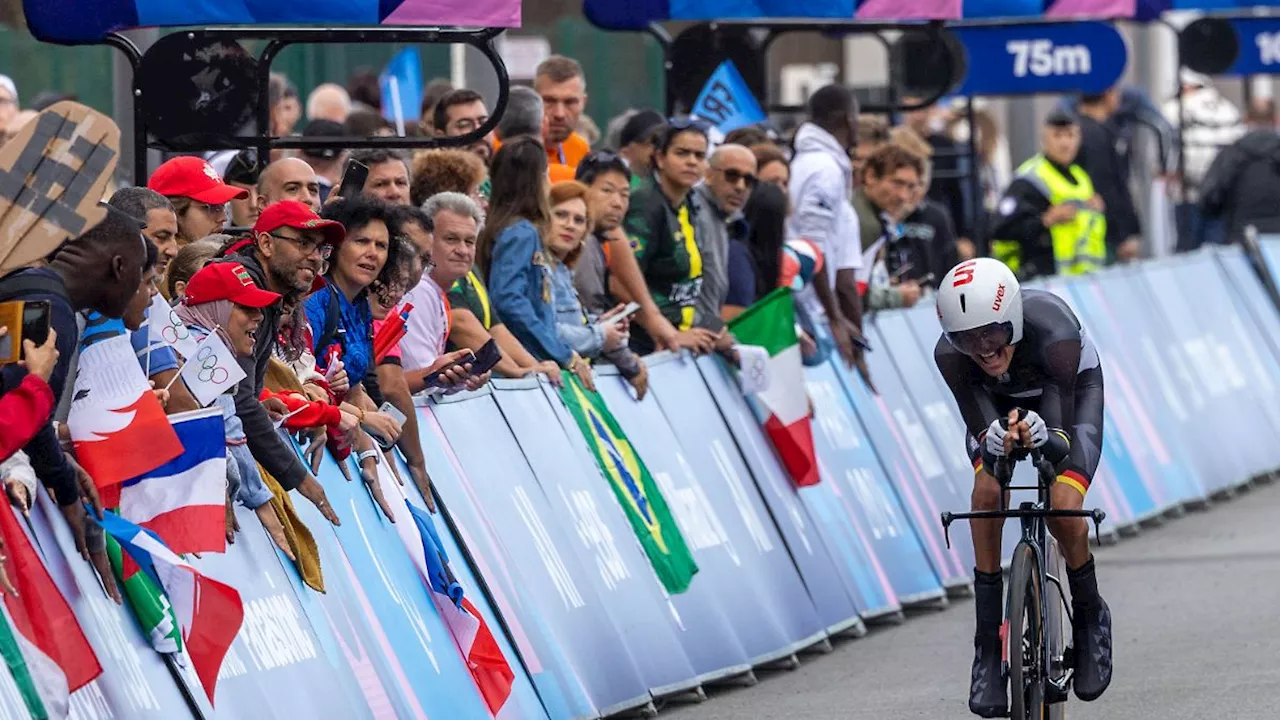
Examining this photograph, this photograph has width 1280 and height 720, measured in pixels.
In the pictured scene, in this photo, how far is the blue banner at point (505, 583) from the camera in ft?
31.4

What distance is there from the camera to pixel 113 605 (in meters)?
7.13

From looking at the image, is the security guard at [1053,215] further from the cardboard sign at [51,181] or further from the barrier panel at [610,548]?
the cardboard sign at [51,181]

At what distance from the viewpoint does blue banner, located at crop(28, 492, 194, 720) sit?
6.89 metres

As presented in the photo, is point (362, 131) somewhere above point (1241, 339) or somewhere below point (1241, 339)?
above

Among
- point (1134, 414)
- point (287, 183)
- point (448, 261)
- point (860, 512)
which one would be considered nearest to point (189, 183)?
point (287, 183)

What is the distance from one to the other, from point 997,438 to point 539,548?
1888 millimetres

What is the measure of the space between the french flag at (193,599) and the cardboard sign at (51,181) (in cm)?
84

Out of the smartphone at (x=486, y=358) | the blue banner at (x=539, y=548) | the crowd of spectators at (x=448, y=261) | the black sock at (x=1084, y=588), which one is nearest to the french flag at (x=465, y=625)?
the crowd of spectators at (x=448, y=261)

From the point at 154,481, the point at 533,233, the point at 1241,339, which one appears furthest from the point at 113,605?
the point at 1241,339

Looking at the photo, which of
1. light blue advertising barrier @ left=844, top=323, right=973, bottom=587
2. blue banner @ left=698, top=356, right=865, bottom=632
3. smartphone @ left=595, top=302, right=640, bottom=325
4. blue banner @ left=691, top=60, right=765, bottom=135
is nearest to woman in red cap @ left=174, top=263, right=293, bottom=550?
smartphone @ left=595, top=302, right=640, bottom=325

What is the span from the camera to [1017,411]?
901 cm

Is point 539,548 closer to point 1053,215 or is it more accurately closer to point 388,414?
point 388,414

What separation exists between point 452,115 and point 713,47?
150 inches

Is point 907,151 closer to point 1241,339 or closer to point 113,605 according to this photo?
point 1241,339
